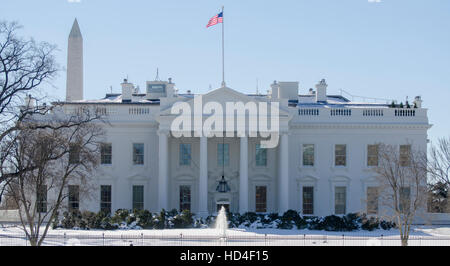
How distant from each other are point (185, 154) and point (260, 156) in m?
5.50

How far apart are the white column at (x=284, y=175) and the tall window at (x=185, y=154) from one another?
7.14 meters

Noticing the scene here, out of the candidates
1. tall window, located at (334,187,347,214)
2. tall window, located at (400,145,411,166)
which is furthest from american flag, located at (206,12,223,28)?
tall window, located at (400,145,411,166)

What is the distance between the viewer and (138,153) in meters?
48.9

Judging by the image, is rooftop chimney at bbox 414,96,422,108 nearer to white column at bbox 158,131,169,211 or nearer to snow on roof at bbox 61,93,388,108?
snow on roof at bbox 61,93,388,108

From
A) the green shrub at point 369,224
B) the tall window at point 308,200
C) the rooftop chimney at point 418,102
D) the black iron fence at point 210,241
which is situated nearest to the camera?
the black iron fence at point 210,241

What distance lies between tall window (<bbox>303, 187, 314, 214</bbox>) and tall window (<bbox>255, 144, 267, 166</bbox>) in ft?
11.8

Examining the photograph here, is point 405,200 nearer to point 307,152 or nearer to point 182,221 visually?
point 307,152

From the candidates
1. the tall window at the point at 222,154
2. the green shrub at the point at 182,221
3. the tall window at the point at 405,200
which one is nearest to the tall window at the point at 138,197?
the tall window at the point at 222,154

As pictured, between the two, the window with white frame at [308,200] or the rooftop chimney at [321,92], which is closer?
the window with white frame at [308,200]

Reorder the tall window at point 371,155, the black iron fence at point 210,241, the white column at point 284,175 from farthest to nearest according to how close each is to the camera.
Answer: the tall window at point 371,155 → the white column at point 284,175 → the black iron fence at point 210,241

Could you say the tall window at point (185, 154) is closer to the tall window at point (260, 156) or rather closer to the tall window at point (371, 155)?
the tall window at point (260, 156)

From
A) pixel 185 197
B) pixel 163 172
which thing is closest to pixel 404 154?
pixel 185 197

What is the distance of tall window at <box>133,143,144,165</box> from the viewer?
48812mm

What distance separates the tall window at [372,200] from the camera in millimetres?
46291
